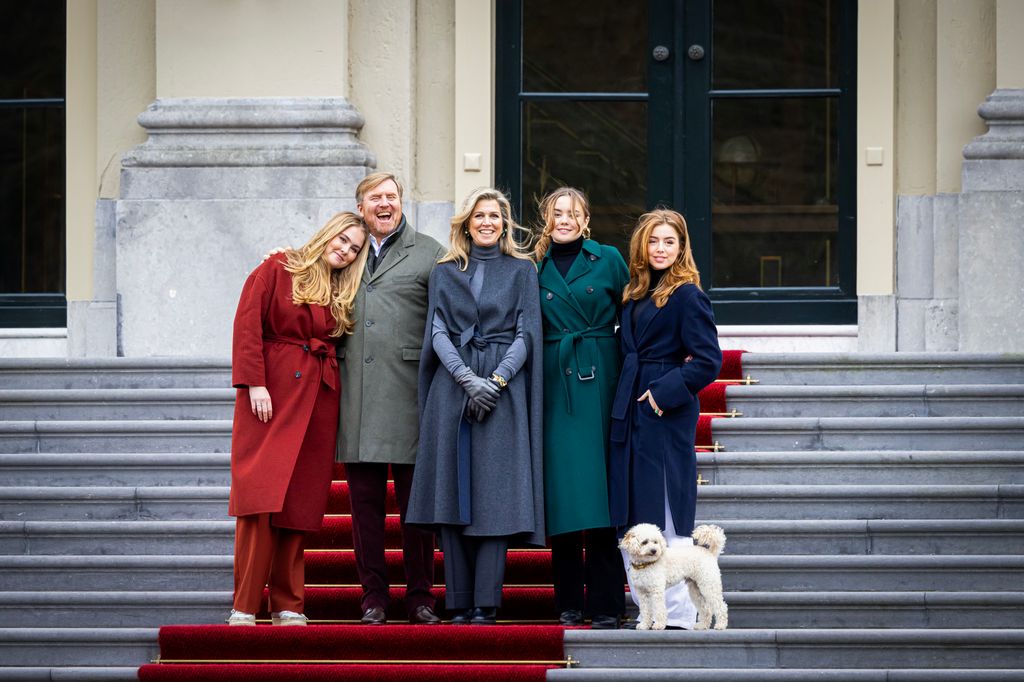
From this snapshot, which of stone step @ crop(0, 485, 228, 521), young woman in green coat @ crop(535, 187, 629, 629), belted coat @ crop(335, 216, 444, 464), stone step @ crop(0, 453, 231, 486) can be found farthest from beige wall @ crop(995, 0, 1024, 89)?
stone step @ crop(0, 485, 228, 521)

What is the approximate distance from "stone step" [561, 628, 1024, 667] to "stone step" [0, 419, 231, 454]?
2.75 metres

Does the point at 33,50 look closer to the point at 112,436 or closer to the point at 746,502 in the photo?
the point at 112,436

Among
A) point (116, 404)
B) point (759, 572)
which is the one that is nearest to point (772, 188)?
point (759, 572)

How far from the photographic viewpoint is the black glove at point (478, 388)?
7.00 meters

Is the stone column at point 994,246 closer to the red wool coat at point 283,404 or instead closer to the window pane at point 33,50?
the red wool coat at point 283,404

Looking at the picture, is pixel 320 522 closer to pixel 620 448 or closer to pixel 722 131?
pixel 620 448

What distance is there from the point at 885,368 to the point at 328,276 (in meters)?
3.29

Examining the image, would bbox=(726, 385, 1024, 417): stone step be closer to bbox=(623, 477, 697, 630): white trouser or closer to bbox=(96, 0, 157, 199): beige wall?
bbox=(623, 477, 697, 630): white trouser

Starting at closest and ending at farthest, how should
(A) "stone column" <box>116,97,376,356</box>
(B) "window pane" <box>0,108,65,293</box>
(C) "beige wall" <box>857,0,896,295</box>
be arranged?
(A) "stone column" <box>116,97,376,356</box>, (C) "beige wall" <box>857,0,896,295</box>, (B) "window pane" <box>0,108,65,293</box>

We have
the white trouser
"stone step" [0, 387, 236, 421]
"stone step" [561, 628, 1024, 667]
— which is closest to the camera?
"stone step" [561, 628, 1024, 667]

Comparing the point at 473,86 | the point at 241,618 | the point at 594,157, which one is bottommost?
the point at 241,618

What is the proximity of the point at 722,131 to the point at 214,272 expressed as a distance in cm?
343

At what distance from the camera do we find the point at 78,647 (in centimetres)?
721

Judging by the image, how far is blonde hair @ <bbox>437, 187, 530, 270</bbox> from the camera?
7.26m
